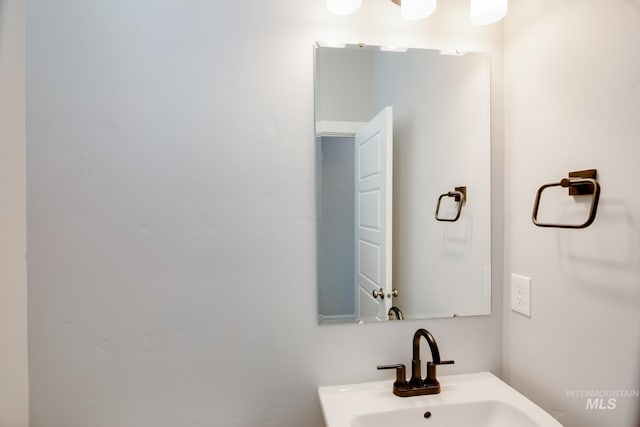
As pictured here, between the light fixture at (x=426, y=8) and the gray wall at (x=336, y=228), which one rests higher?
the light fixture at (x=426, y=8)

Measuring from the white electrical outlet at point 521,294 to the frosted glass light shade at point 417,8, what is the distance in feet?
2.93

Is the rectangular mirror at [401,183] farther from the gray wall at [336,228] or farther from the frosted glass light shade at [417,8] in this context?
the frosted glass light shade at [417,8]

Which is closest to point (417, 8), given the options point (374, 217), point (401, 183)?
point (401, 183)

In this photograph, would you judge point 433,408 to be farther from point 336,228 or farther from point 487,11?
point 487,11

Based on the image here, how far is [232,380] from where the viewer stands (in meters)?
1.03

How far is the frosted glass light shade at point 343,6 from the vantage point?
3.21 feet

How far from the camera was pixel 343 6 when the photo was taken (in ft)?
3.23

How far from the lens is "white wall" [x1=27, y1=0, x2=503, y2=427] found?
3.17 feet

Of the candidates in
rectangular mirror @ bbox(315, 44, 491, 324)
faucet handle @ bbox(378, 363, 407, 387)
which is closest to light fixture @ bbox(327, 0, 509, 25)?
rectangular mirror @ bbox(315, 44, 491, 324)

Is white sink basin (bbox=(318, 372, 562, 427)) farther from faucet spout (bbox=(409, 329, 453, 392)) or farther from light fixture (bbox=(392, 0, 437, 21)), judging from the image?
light fixture (bbox=(392, 0, 437, 21))

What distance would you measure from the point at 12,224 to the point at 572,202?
5.01 feet

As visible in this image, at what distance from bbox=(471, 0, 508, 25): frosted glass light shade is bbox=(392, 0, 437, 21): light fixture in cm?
12

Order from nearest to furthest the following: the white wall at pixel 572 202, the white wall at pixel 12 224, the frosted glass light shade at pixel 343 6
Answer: the white wall at pixel 572 202
the white wall at pixel 12 224
the frosted glass light shade at pixel 343 6

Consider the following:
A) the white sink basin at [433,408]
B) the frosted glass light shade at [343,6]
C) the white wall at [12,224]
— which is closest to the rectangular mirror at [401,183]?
the frosted glass light shade at [343,6]
